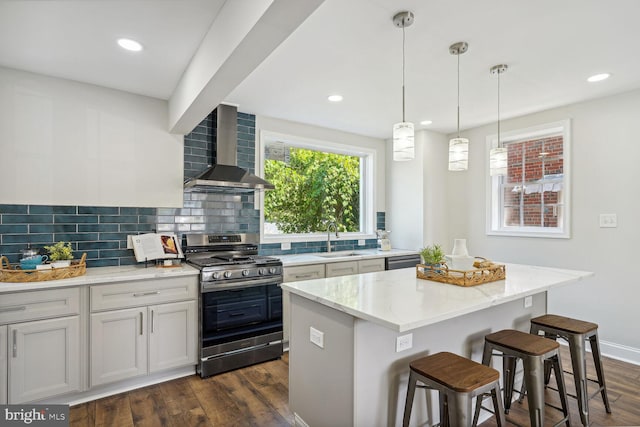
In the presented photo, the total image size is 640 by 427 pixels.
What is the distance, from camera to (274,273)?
3.17 m

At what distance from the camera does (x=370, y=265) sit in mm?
3912

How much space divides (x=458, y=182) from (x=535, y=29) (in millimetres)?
2629

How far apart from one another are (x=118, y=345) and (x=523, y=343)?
8.96ft

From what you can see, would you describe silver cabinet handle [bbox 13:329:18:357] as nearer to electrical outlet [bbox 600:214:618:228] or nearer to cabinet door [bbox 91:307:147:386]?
cabinet door [bbox 91:307:147:386]

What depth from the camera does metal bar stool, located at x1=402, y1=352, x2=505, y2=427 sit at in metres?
1.45

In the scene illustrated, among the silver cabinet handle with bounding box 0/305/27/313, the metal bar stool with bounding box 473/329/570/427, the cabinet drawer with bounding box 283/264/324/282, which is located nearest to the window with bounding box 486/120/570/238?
the metal bar stool with bounding box 473/329/570/427

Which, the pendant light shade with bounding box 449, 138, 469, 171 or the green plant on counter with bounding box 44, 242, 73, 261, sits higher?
the pendant light shade with bounding box 449, 138, 469, 171

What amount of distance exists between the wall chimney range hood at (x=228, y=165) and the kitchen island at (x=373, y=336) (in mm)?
1424

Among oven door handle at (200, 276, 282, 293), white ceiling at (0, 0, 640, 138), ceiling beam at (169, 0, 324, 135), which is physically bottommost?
oven door handle at (200, 276, 282, 293)

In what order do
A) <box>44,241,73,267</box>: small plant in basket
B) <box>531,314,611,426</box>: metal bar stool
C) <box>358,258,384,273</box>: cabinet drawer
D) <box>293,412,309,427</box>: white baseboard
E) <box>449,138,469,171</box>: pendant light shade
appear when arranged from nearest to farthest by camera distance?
1. <box>293,412,309,427</box>: white baseboard
2. <box>531,314,611,426</box>: metal bar stool
3. <box>449,138,469,171</box>: pendant light shade
4. <box>44,241,73,267</box>: small plant in basket
5. <box>358,258,384,273</box>: cabinet drawer

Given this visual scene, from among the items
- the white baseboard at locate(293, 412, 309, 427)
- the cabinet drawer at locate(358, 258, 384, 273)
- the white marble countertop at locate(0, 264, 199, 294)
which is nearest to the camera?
the white baseboard at locate(293, 412, 309, 427)

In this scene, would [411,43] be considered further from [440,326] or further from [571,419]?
[571,419]

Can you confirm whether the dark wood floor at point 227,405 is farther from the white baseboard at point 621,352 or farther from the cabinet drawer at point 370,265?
the cabinet drawer at point 370,265

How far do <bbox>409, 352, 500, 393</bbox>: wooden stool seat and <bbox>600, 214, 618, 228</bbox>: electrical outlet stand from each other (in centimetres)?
261
